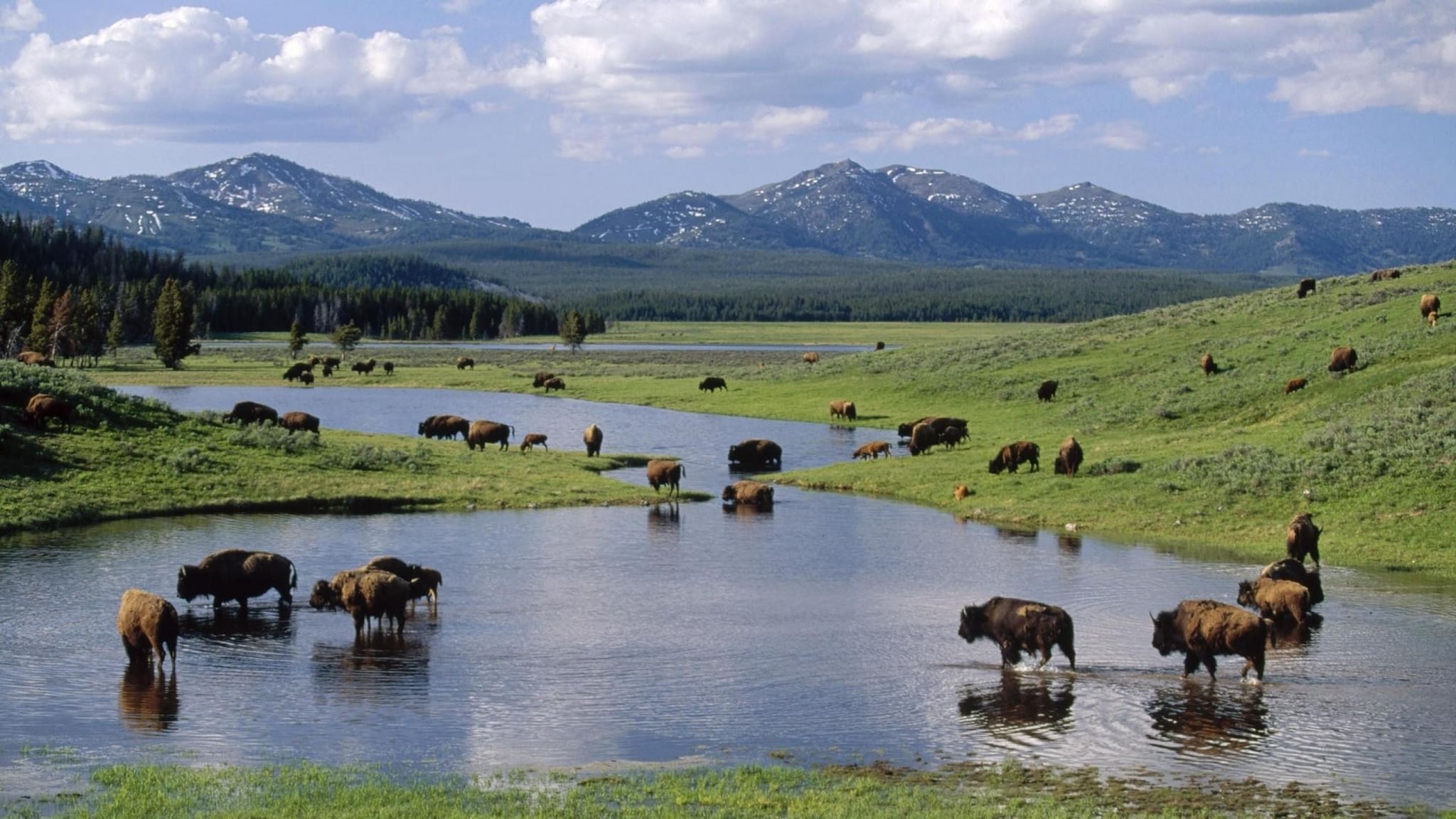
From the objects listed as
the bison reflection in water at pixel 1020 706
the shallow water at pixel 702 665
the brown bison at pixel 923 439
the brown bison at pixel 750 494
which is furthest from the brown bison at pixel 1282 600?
the brown bison at pixel 923 439

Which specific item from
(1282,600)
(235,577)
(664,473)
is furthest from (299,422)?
(1282,600)

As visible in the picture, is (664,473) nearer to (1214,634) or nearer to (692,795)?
(1214,634)

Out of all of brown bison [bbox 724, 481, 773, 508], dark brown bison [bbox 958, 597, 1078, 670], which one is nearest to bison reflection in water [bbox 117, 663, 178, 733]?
dark brown bison [bbox 958, 597, 1078, 670]

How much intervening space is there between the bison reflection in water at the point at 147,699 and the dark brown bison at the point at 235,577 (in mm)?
4603

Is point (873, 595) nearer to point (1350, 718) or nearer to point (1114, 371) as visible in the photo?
point (1350, 718)

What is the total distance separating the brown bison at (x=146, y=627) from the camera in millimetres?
21953

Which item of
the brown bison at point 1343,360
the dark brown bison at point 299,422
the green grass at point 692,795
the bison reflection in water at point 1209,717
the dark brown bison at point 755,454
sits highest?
the brown bison at point 1343,360

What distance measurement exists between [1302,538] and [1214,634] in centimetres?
1049

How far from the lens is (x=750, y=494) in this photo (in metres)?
43.7

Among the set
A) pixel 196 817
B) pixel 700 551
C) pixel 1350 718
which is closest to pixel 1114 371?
pixel 700 551

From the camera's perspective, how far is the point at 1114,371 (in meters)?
70.4

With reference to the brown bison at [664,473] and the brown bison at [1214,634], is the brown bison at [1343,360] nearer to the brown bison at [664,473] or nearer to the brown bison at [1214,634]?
the brown bison at [664,473]

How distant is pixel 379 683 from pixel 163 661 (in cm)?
367

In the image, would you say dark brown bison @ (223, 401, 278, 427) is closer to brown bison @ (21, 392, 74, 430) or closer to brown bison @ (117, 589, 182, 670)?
brown bison @ (21, 392, 74, 430)
